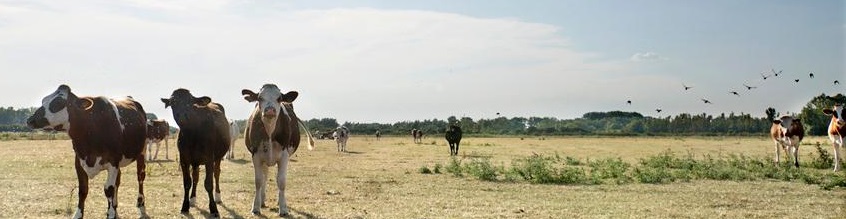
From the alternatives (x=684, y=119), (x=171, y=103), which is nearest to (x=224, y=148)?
(x=171, y=103)

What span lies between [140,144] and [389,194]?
5766 millimetres

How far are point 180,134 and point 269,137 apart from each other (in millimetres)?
1521

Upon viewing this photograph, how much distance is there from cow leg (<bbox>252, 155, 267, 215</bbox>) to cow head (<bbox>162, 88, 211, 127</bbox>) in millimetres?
1336

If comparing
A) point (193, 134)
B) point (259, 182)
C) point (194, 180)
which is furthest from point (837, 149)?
point (193, 134)

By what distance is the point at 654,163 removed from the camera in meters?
25.6

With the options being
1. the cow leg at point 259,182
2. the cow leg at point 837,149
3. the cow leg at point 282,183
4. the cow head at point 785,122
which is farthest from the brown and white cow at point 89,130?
the cow head at point 785,122

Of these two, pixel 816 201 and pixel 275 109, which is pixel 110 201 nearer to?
pixel 275 109

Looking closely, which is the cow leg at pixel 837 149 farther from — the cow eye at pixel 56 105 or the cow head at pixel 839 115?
the cow eye at pixel 56 105

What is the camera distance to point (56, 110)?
10234 millimetres

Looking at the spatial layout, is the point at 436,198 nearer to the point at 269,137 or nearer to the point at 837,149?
the point at 269,137

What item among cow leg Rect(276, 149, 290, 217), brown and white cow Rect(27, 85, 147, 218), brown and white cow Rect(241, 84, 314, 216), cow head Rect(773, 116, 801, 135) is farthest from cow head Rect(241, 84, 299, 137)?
cow head Rect(773, 116, 801, 135)

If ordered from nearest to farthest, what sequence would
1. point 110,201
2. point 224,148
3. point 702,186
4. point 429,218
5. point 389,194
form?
point 110,201
point 429,218
point 224,148
point 389,194
point 702,186

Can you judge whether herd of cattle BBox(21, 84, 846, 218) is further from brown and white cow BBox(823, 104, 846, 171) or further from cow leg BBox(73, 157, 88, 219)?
brown and white cow BBox(823, 104, 846, 171)

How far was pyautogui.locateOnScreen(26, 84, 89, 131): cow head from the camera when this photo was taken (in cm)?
1012
